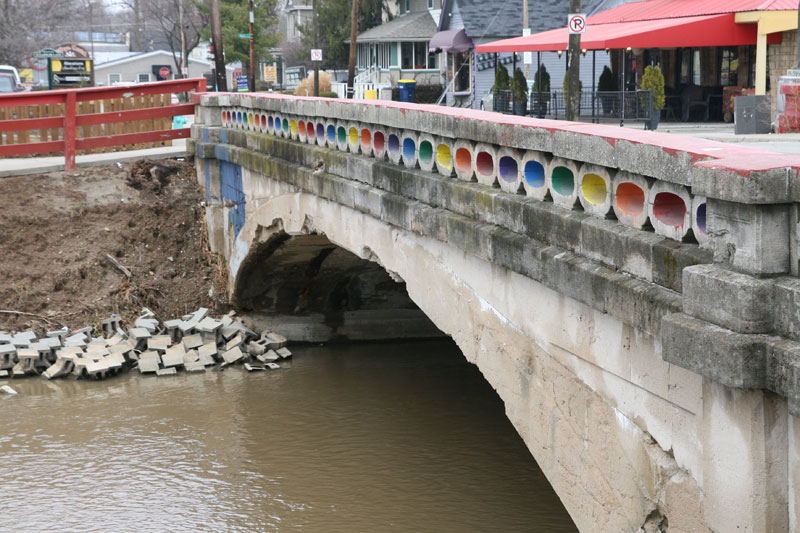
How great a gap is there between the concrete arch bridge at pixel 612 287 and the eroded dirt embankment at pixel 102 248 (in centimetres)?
620

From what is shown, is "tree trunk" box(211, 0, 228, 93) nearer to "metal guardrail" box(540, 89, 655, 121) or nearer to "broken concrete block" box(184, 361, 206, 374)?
"metal guardrail" box(540, 89, 655, 121)

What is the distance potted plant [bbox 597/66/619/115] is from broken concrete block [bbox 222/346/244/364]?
10510 mm

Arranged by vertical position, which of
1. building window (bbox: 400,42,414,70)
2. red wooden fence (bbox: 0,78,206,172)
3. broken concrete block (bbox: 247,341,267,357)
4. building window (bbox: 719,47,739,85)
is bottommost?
broken concrete block (bbox: 247,341,267,357)

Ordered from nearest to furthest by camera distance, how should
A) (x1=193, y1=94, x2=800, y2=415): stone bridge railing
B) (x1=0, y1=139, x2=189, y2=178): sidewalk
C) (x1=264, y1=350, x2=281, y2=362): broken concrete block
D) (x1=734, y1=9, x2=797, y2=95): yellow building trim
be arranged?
(x1=193, y1=94, x2=800, y2=415): stone bridge railing, (x1=264, y1=350, x2=281, y2=362): broken concrete block, (x1=0, y1=139, x2=189, y2=178): sidewalk, (x1=734, y1=9, x2=797, y2=95): yellow building trim

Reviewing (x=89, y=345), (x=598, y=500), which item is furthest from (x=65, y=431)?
(x=598, y=500)

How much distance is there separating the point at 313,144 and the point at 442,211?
4.02m

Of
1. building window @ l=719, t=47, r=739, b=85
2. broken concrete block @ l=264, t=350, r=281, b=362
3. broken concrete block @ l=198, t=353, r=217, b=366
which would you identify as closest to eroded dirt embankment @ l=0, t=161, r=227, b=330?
broken concrete block @ l=198, t=353, r=217, b=366

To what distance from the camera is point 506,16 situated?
36.8 m

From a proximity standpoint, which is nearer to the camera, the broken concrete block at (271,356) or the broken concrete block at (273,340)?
the broken concrete block at (271,356)

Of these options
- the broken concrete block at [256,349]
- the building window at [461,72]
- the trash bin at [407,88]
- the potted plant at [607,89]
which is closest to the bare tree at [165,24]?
the trash bin at [407,88]

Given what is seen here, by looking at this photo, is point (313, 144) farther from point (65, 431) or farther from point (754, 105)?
point (754, 105)

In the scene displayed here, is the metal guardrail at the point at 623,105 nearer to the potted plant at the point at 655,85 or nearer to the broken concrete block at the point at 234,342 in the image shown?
the potted plant at the point at 655,85

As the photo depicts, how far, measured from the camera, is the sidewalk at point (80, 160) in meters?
16.0

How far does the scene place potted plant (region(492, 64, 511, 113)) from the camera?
24219 mm
